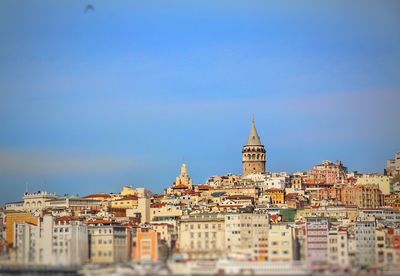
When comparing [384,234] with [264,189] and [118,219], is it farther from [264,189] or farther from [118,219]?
[264,189]

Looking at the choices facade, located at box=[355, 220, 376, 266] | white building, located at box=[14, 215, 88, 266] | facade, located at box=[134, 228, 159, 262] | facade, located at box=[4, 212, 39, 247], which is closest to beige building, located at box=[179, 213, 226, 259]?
facade, located at box=[134, 228, 159, 262]

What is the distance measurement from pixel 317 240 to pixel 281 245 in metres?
4.06

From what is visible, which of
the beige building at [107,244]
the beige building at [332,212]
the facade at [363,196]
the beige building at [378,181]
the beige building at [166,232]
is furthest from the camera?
the beige building at [378,181]

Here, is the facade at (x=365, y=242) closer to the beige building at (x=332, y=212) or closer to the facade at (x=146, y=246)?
the facade at (x=146, y=246)

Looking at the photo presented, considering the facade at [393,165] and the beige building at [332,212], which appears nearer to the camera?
the beige building at [332,212]

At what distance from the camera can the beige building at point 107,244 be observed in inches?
2854

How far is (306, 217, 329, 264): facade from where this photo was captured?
70.1 metres

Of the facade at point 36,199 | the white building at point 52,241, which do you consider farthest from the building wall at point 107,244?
the facade at point 36,199

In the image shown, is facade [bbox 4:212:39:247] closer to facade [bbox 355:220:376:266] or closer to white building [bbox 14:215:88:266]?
white building [bbox 14:215:88:266]

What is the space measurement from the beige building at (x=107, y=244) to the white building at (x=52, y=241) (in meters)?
0.45

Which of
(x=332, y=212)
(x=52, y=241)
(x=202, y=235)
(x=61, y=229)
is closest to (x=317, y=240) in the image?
(x=202, y=235)

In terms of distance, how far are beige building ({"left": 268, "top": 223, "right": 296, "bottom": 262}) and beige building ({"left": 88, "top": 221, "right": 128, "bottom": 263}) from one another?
7.55 m

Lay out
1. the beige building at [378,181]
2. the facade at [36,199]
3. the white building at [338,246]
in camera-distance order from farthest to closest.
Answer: the beige building at [378,181] → the facade at [36,199] → the white building at [338,246]

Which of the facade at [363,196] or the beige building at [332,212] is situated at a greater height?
the facade at [363,196]
